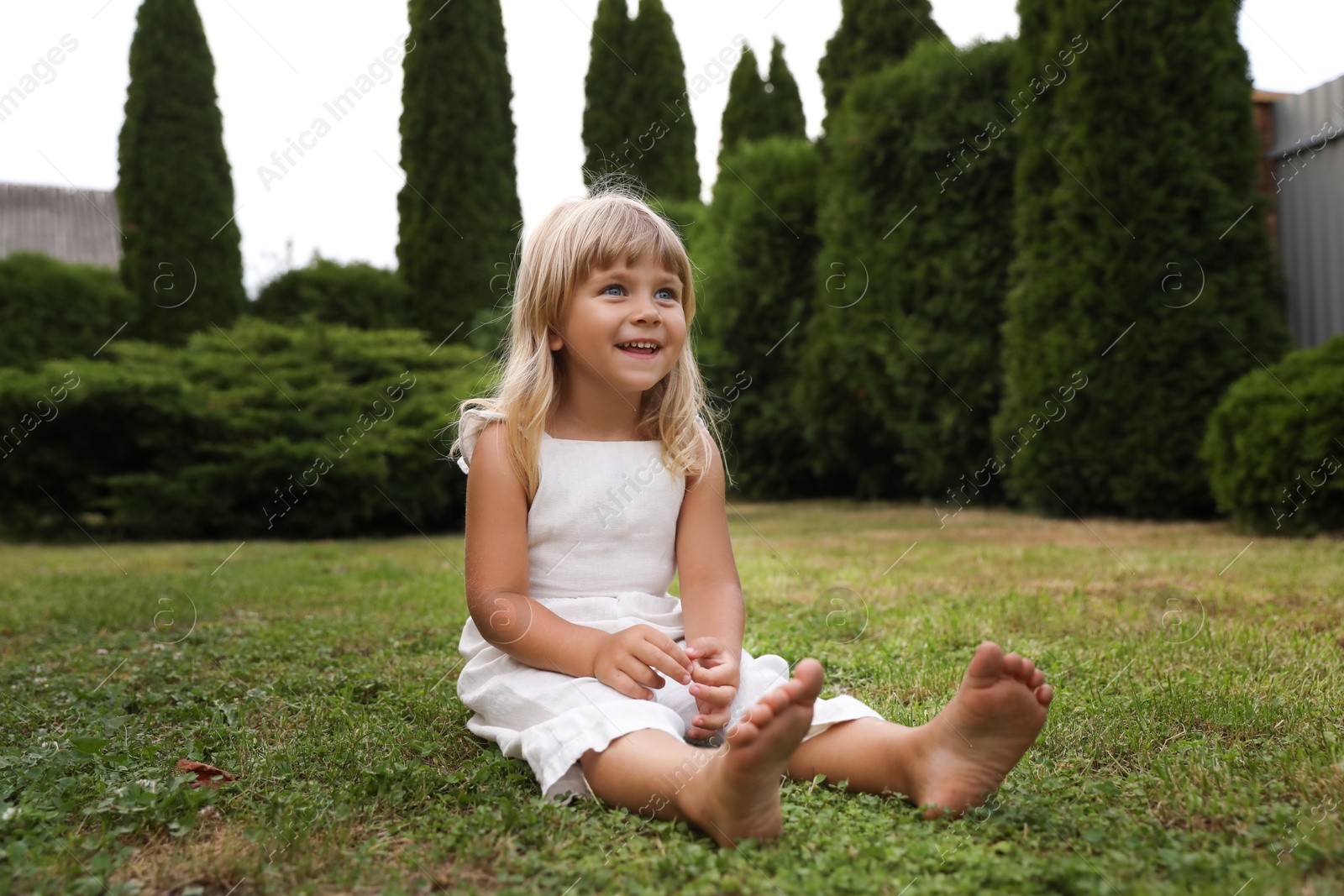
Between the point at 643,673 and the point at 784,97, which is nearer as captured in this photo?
the point at 643,673

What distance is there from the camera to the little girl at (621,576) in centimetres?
168

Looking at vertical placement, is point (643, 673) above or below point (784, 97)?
below

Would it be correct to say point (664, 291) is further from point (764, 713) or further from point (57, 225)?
point (57, 225)

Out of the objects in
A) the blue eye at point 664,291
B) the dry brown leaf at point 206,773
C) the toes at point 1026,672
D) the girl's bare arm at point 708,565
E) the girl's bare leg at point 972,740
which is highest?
the blue eye at point 664,291

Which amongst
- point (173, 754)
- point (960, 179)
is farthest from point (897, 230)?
point (173, 754)

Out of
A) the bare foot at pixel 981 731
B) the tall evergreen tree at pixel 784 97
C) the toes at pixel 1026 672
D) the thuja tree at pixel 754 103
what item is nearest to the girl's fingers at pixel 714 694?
the bare foot at pixel 981 731

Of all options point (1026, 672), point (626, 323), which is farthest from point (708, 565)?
point (1026, 672)

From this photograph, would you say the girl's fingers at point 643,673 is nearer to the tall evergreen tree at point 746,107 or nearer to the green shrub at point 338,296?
the green shrub at point 338,296

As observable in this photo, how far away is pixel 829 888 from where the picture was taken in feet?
4.45

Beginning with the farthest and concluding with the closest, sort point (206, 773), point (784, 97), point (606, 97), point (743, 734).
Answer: point (784, 97) < point (606, 97) < point (206, 773) < point (743, 734)

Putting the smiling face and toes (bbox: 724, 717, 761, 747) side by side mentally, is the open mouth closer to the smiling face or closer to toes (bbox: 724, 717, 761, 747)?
the smiling face

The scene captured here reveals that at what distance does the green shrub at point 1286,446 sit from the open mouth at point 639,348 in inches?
194

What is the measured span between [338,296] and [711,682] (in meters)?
12.1

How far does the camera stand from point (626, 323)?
7.10 ft
